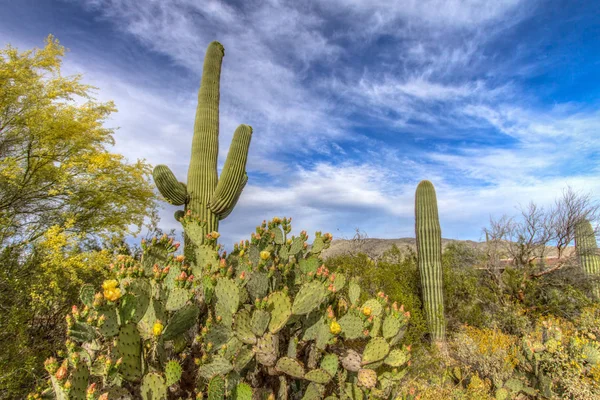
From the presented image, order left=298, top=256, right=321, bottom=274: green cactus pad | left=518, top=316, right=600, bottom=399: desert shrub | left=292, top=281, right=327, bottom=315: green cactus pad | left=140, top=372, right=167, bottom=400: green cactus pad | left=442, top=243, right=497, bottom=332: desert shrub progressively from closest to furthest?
left=140, top=372, right=167, bottom=400: green cactus pad < left=292, top=281, right=327, bottom=315: green cactus pad < left=298, top=256, right=321, bottom=274: green cactus pad < left=518, top=316, right=600, bottom=399: desert shrub < left=442, top=243, right=497, bottom=332: desert shrub

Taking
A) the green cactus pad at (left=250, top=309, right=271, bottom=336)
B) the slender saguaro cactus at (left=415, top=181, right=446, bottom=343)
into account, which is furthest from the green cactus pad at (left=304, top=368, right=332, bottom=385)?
the slender saguaro cactus at (left=415, top=181, right=446, bottom=343)

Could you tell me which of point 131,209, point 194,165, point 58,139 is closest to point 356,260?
point 194,165

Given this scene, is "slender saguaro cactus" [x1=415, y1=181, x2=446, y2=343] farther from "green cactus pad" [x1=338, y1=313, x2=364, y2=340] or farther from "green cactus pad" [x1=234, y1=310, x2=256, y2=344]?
"green cactus pad" [x1=234, y1=310, x2=256, y2=344]

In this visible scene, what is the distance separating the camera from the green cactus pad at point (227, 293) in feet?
6.77

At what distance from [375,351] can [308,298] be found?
0.62 meters

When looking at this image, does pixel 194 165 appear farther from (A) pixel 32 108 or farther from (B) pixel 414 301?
(B) pixel 414 301

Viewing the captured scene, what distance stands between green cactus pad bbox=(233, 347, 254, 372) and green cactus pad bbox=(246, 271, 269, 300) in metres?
0.40

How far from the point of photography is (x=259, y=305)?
201cm

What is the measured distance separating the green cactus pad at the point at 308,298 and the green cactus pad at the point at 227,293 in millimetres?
333

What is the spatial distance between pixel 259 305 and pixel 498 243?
1272cm

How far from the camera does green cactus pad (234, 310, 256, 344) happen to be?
1992 mm

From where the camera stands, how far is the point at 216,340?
202 centimetres

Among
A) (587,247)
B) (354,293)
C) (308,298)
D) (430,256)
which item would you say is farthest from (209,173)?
(587,247)

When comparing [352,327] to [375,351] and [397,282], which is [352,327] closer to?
[375,351]
